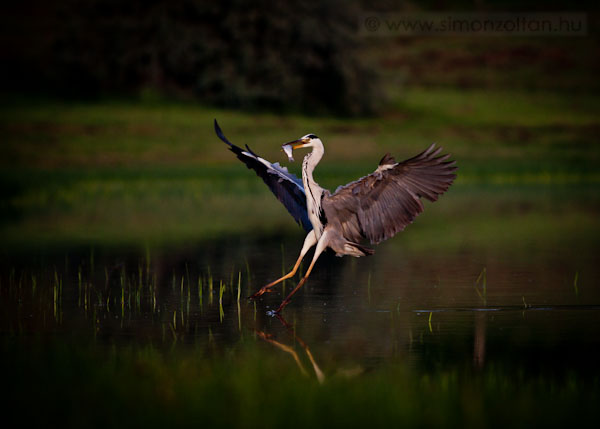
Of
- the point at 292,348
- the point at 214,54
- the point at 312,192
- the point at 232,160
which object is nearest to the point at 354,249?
the point at 312,192

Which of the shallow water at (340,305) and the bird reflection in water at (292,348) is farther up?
the shallow water at (340,305)

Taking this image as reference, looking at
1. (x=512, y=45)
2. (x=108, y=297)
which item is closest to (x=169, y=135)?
(x=512, y=45)

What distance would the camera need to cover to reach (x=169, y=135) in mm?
35688

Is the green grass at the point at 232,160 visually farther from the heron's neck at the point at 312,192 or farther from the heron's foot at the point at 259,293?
the heron's neck at the point at 312,192

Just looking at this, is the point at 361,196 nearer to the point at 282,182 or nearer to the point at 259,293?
the point at 282,182

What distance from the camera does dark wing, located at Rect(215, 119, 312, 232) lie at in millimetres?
9555

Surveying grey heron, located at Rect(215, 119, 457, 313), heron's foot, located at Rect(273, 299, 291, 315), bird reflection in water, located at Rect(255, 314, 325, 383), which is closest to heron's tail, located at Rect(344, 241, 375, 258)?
grey heron, located at Rect(215, 119, 457, 313)

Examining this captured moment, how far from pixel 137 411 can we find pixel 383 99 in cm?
3831

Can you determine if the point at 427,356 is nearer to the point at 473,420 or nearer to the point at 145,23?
the point at 473,420

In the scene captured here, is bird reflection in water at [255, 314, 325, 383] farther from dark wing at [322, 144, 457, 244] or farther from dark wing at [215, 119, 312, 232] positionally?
dark wing at [215, 119, 312, 232]

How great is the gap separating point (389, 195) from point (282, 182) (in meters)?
1.10

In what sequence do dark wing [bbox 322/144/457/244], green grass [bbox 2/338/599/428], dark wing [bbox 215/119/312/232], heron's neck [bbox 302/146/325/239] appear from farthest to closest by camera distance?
1. dark wing [bbox 215/119/312/232]
2. heron's neck [bbox 302/146/325/239]
3. dark wing [bbox 322/144/457/244]
4. green grass [bbox 2/338/599/428]

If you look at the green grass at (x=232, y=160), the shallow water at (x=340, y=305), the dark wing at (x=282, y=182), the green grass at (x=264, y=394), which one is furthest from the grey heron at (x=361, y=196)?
the green grass at (x=232, y=160)

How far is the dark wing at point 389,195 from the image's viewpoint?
9.05 m
